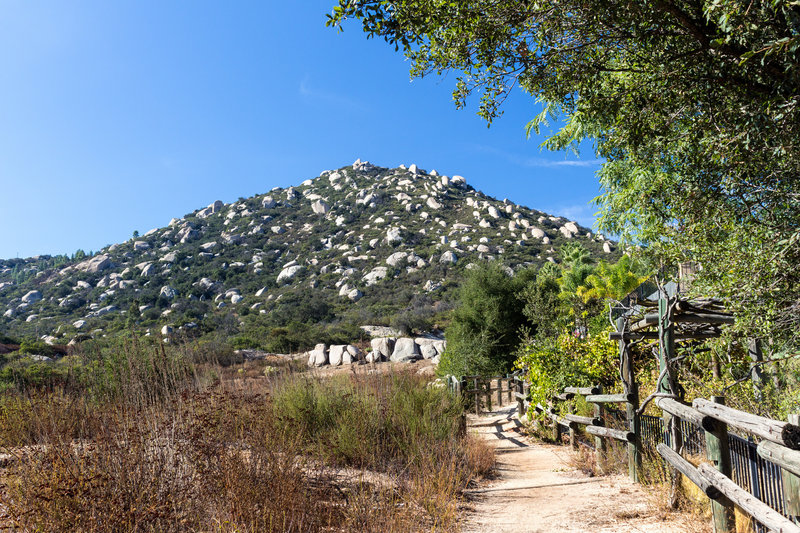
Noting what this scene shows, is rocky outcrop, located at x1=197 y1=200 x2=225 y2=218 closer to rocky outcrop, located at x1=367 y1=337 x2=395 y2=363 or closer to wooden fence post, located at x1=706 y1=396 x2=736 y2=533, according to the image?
rocky outcrop, located at x1=367 y1=337 x2=395 y2=363

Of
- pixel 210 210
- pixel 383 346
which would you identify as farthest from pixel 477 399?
pixel 210 210

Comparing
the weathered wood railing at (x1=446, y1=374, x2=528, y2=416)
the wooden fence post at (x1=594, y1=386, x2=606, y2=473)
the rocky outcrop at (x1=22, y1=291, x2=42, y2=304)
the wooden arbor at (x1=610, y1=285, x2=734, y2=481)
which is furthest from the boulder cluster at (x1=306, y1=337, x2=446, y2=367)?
the rocky outcrop at (x1=22, y1=291, x2=42, y2=304)

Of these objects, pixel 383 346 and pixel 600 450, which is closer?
pixel 600 450

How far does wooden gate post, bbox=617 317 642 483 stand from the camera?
18.0 ft

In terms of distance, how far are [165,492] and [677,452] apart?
4.31 m

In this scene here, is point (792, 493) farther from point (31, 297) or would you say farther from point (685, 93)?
point (31, 297)

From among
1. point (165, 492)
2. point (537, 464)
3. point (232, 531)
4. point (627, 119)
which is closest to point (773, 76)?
point (627, 119)

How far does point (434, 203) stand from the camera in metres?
65.3

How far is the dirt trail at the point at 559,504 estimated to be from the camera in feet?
13.7

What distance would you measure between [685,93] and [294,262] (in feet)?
168

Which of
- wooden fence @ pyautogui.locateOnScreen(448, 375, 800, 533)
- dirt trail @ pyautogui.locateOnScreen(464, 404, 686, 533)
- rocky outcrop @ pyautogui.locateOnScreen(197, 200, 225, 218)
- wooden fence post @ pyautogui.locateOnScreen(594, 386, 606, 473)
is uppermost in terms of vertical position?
rocky outcrop @ pyautogui.locateOnScreen(197, 200, 225, 218)

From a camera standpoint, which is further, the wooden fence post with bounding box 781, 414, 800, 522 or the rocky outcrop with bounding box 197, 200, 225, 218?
the rocky outcrop with bounding box 197, 200, 225, 218

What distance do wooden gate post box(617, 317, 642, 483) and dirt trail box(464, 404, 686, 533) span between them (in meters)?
0.21

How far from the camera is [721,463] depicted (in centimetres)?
356
